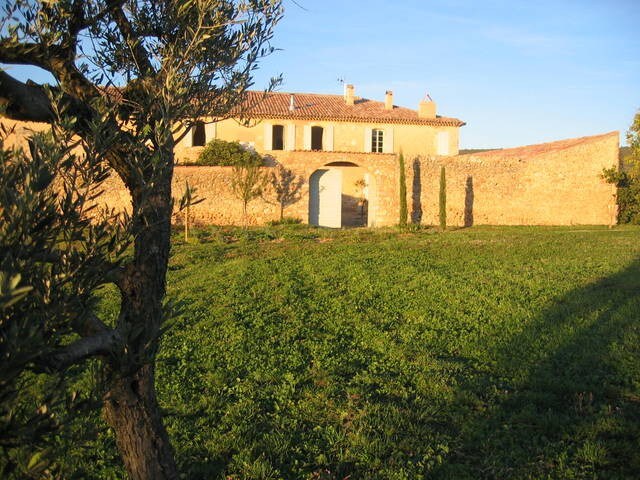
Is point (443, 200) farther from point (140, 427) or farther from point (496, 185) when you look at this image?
point (140, 427)

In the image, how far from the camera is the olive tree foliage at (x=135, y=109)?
2.46 metres

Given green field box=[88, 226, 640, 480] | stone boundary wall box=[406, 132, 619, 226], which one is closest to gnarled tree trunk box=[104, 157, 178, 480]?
green field box=[88, 226, 640, 480]

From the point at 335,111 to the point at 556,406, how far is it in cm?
2620

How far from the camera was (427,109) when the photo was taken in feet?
103

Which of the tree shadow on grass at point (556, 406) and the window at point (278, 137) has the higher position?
the window at point (278, 137)

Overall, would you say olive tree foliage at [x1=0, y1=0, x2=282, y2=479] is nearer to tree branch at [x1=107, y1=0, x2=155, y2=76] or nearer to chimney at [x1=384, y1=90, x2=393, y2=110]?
tree branch at [x1=107, y1=0, x2=155, y2=76]

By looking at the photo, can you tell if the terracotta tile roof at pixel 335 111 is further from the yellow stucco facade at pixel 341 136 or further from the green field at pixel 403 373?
the green field at pixel 403 373

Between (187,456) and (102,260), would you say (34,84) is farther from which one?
(187,456)

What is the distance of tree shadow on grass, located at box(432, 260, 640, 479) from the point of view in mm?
4117

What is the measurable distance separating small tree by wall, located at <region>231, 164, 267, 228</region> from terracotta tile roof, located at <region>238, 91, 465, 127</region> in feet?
18.6

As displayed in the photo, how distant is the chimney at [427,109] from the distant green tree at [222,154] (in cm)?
1092

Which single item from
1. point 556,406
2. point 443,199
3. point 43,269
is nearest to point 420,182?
point 443,199

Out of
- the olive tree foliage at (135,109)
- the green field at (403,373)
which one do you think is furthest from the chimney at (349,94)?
the olive tree foliage at (135,109)

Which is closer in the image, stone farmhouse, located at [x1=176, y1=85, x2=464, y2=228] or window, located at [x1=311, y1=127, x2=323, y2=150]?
stone farmhouse, located at [x1=176, y1=85, x2=464, y2=228]
